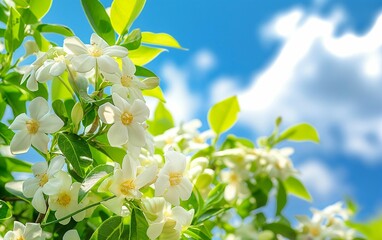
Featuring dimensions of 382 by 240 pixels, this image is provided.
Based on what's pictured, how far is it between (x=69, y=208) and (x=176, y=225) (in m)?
0.15

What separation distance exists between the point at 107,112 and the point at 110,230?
157 mm

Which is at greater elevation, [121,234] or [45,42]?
[45,42]

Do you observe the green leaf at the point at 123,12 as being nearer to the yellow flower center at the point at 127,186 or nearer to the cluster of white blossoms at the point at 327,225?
the yellow flower center at the point at 127,186

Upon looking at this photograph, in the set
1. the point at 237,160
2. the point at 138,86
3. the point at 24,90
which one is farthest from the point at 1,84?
the point at 237,160

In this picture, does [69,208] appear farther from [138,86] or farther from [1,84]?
[1,84]

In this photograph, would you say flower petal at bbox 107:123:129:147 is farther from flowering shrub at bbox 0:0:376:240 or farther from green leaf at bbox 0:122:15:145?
green leaf at bbox 0:122:15:145

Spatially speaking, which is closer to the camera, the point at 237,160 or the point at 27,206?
the point at 27,206

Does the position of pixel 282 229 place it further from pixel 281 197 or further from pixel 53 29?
pixel 53 29

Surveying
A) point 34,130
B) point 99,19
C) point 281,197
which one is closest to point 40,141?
point 34,130

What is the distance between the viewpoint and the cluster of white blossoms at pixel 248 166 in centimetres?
146

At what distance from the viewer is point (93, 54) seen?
846 millimetres

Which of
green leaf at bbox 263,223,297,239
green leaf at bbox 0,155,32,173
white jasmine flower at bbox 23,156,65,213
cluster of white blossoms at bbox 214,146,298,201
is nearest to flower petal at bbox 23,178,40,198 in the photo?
white jasmine flower at bbox 23,156,65,213

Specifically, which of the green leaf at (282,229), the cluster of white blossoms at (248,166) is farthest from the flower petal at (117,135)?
the green leaf at (282,229)

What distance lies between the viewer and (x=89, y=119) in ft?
2.79
